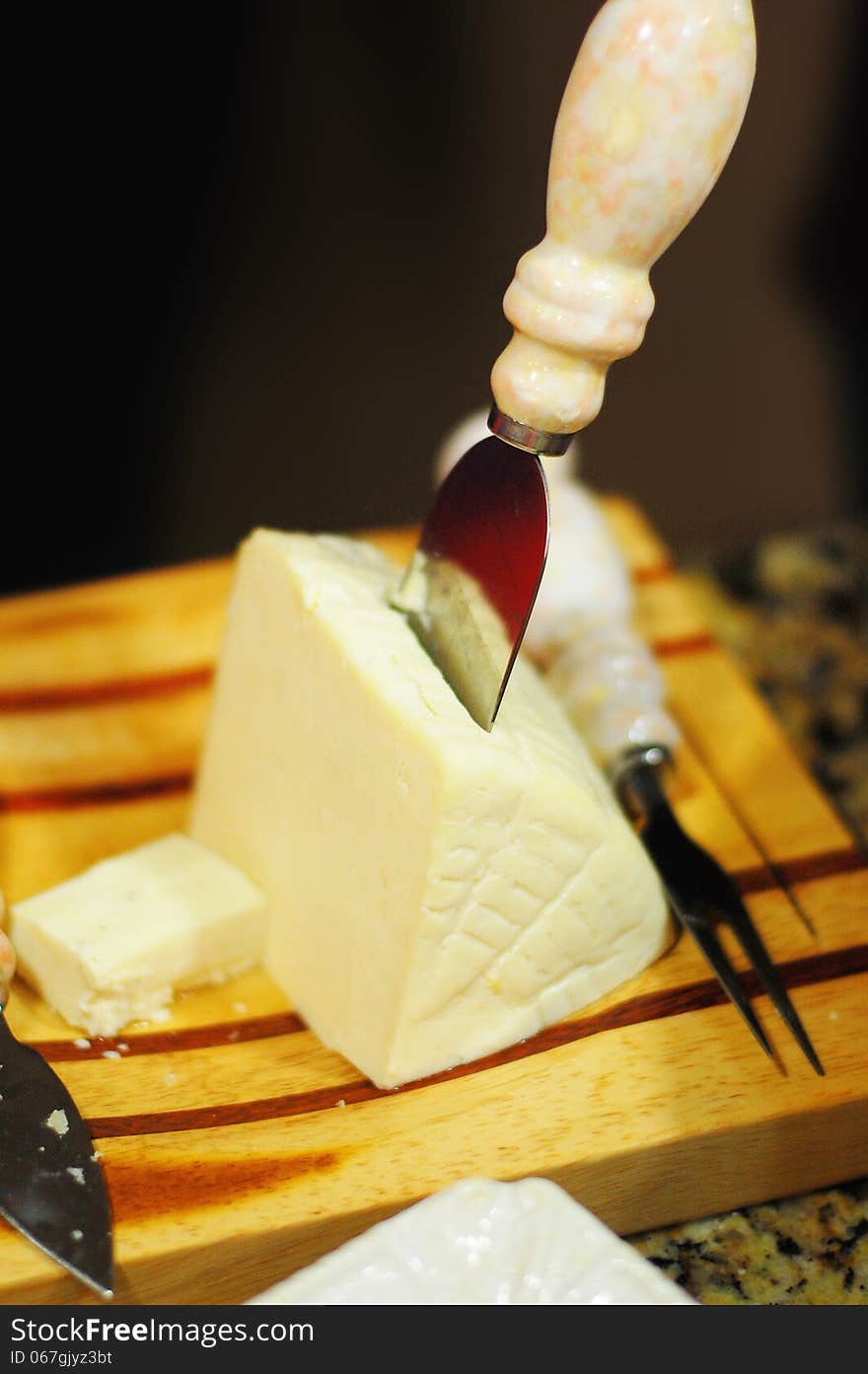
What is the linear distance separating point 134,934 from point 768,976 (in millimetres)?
425

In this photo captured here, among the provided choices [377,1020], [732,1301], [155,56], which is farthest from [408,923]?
[155,56]

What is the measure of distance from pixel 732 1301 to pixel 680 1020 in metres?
0.17

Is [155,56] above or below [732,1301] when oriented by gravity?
above

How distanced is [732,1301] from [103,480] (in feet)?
4.02

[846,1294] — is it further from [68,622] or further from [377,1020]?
[68,622]

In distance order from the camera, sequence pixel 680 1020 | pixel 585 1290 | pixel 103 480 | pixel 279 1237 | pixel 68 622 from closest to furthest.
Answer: pixel 585 1290
pixel 279 1237
pixel 680 1020
pixel 68 622
pixel 103 480

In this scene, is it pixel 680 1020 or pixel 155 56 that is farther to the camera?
pixel 155 56

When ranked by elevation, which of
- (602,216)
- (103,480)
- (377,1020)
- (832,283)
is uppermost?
(602,216)

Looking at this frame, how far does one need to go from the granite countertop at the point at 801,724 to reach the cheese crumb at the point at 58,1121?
36cm

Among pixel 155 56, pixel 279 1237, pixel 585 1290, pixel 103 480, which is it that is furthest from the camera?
pixel 103 480

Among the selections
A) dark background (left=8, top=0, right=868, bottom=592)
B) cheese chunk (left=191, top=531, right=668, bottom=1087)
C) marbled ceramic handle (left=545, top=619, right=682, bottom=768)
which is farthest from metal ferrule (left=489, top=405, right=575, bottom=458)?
dark background (left=8, top=0, right=868, bottom=592)

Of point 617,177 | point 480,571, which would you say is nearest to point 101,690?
point 480,571

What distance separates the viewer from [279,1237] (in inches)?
32.9

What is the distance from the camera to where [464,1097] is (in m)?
0.92
